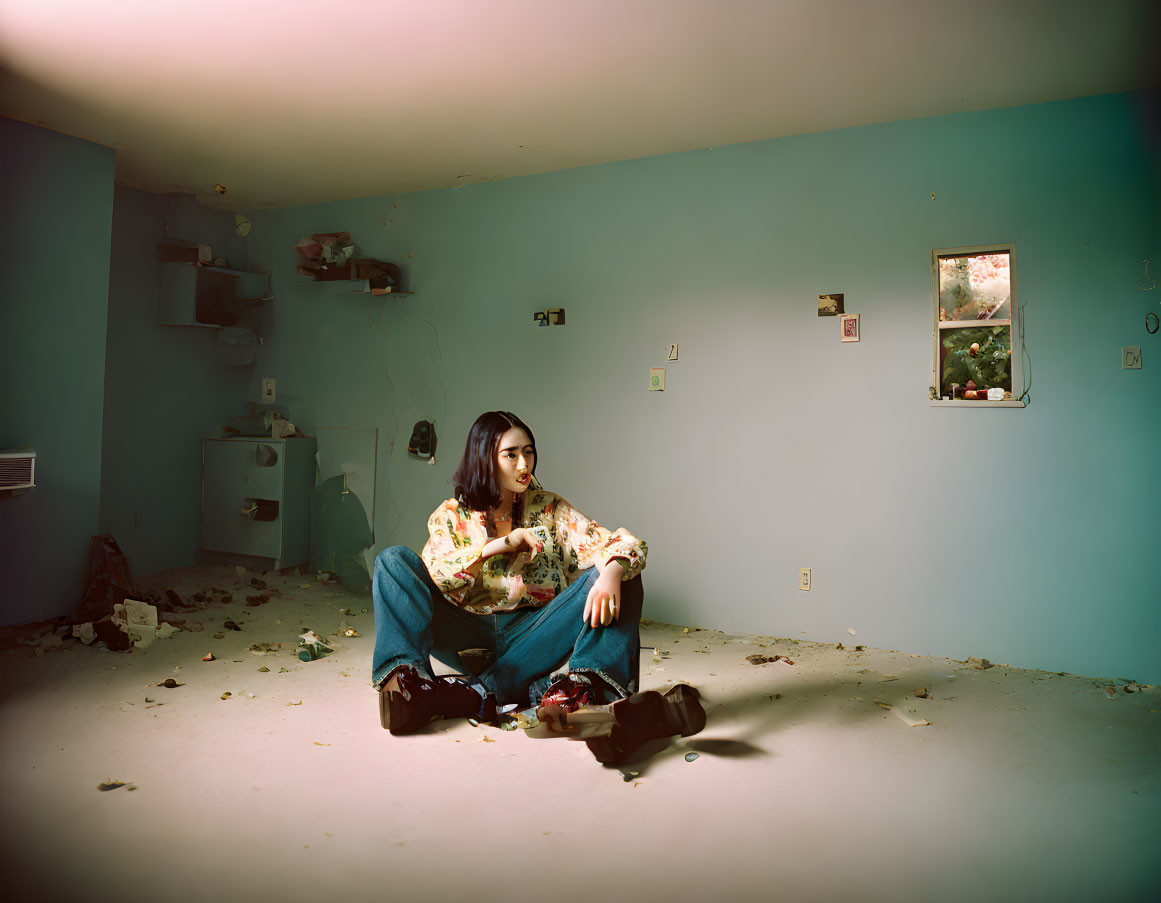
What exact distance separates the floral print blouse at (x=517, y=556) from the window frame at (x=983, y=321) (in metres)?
1.65

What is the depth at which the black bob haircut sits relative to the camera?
2.32m

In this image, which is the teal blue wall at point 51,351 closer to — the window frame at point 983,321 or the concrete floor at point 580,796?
the concrete floor at point 580,796

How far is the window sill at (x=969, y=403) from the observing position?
2975mm

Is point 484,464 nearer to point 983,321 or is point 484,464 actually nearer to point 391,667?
point 391,667

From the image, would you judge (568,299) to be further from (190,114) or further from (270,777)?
(270,777)

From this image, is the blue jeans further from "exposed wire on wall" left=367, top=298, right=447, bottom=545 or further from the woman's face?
"exposed wire on wall" left=367, top=298, right=447, bottom=545

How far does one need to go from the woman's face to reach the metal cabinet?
2.53 metres

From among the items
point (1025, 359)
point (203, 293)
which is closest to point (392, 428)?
point (203, 293)

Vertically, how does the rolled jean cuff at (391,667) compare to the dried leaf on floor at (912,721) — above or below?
above

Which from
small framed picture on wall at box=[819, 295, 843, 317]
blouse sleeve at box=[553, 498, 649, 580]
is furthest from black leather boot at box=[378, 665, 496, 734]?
small framed picture on wall at box=[819, 295, 843, 317]

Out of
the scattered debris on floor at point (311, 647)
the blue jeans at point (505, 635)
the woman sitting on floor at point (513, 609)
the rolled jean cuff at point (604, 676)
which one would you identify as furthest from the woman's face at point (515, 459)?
the scattered debris on floor at point (311, 647)

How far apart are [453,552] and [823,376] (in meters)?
1.89

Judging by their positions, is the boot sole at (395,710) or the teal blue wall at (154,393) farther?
the teal blue wall at (154,393)

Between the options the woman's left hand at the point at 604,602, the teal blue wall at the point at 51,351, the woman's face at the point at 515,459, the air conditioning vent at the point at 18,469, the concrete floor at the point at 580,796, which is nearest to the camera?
the concrete floor at the point at 580,796
